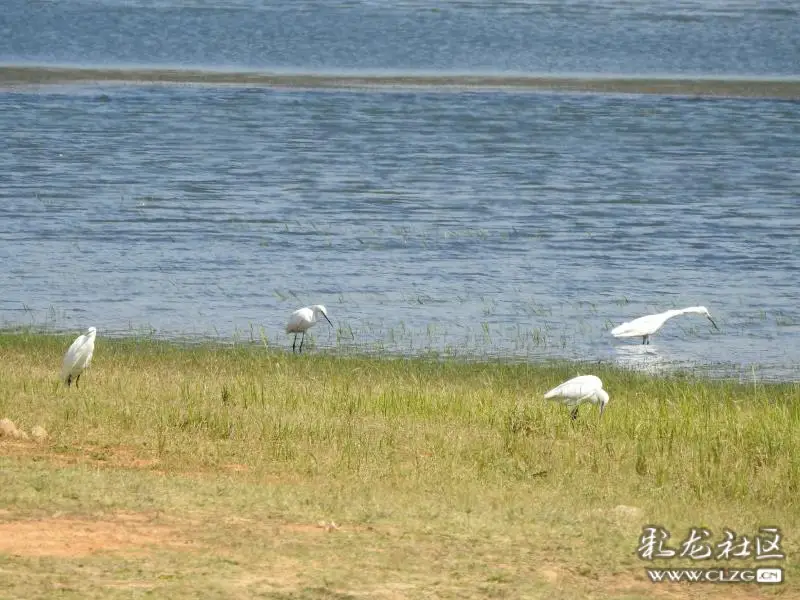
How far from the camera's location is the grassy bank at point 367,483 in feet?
28.3

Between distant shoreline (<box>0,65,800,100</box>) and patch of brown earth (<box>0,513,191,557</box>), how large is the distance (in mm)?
39885

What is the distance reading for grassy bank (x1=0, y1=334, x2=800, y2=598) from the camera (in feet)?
28.3

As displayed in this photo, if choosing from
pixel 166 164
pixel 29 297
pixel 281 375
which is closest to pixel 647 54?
pixel 166 164

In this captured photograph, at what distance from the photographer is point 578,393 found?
1353 cm

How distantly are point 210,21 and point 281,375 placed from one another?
182ft

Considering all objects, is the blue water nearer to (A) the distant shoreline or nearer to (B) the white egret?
(A) the distant shoreline

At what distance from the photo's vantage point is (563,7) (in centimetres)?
7975

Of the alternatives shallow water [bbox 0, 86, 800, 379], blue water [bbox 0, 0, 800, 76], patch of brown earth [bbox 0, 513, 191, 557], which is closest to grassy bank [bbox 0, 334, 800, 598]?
patch of brown earth [bbox 0, 513, 191, 557]

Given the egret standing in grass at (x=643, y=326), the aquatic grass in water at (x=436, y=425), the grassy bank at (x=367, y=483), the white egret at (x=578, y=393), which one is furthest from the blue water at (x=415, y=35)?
the white egret at (x=578, y=393)

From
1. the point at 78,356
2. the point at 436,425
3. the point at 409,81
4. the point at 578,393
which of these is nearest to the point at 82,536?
the point at 436,425

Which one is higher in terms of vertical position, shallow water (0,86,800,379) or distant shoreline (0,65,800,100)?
shallow water (0,86,800,379)

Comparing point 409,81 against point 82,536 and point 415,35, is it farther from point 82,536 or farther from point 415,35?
point 82,536

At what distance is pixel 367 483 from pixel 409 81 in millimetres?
41182

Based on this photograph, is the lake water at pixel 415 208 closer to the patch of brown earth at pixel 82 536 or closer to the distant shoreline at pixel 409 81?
the distant shoreline at pixel 409 81
